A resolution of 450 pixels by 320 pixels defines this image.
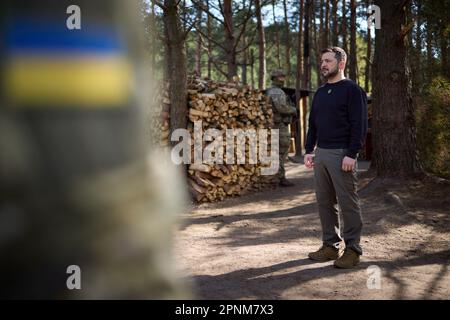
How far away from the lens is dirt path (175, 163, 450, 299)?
324cm

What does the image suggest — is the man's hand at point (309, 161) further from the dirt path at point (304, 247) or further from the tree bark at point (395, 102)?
the tree bark at point (395, 102)

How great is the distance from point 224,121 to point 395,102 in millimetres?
3114

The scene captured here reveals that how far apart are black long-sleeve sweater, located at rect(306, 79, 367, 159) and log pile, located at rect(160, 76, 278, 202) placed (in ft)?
12.4

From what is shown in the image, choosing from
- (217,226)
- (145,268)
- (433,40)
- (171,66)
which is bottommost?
(217,226)

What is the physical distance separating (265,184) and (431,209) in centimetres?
341

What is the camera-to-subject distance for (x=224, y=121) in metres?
7.78

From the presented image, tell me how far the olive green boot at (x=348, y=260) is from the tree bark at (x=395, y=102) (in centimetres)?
411

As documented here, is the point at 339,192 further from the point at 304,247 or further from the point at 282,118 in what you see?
the point at 282,118

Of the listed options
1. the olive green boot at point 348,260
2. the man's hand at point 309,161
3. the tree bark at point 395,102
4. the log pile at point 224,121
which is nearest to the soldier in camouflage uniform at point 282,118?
the log pile at point 224,121

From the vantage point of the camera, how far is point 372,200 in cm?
684

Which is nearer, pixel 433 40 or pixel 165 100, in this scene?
pixel 165 100

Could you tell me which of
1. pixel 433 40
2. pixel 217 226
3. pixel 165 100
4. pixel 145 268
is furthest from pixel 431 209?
pixel 145 268

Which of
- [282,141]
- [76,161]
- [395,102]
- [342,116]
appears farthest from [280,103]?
[76,161]
